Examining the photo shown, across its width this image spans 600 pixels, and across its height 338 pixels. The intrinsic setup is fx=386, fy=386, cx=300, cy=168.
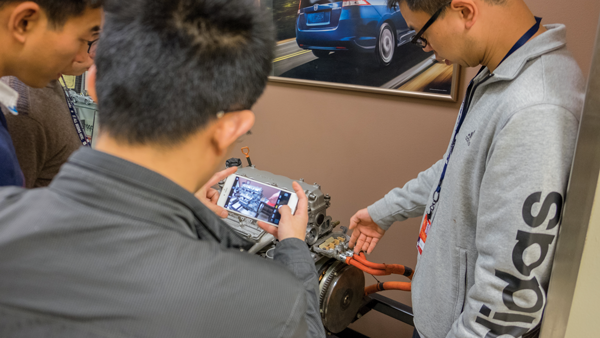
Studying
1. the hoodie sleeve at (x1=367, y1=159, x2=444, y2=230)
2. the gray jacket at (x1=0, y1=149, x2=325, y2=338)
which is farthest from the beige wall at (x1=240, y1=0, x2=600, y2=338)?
the gray jacket at (x1=0, y1=149, x2=325, y2=338)

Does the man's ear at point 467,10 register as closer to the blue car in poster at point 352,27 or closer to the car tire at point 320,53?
the blue car in poster at point 352,27

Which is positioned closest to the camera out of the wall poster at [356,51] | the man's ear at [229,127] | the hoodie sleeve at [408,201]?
the man's ear at [229,127]

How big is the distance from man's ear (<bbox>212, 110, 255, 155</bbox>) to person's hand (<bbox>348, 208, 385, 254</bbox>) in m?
0.98

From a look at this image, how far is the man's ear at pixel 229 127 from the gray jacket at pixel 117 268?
122mm

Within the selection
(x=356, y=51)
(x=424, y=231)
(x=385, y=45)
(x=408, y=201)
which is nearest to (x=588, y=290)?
(x=424, y=231)

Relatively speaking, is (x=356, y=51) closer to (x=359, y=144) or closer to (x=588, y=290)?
(x=359, y=144)

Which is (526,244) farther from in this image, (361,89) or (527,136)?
(361,89)

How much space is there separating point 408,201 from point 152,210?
1.12 m

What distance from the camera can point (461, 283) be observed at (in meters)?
1.05

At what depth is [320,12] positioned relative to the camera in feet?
7.14

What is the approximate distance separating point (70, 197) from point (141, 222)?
4.4 inches

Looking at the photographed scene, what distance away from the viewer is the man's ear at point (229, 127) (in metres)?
0.70

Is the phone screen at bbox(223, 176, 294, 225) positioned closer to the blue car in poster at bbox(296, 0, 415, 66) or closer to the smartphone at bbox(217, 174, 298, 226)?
the smartphone at bbox(217, 174, 298, 226)

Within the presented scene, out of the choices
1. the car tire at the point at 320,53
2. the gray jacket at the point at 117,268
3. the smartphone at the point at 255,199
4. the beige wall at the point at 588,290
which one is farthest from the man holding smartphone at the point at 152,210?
the car tire at the point at 320,53
